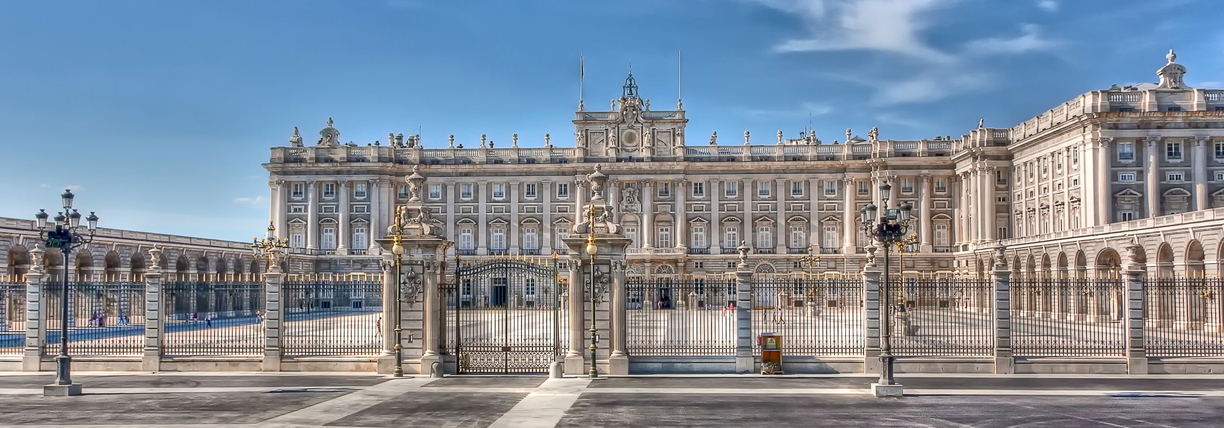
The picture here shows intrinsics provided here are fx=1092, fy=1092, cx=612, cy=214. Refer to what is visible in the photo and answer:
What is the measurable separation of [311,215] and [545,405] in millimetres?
80574

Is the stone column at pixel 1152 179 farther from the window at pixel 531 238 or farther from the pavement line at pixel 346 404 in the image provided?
the pavement line at pixel 346 404

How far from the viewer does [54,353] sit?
31109mm

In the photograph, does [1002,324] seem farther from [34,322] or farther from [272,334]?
[34,322]

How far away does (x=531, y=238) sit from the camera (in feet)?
327

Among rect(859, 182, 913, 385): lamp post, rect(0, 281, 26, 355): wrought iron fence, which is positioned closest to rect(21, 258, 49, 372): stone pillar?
rect(0, 281, 26, 355): wrought iron fence

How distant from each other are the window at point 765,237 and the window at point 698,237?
488 cm

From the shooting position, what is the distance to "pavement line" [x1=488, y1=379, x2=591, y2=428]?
19.4 m

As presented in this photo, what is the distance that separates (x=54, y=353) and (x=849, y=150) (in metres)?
75.4

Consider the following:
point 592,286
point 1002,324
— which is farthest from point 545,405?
point 1002,324

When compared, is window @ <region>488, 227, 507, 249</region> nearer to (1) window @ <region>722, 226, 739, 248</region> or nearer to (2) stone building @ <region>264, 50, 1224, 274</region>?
(2) stone building @ <region>264, 50, 1224, 274</region>

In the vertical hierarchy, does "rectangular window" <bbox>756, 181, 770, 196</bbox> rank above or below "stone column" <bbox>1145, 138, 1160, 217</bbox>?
above

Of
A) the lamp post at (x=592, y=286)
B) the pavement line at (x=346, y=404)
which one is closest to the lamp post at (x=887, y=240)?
the lamp post at (x=592, y=286)

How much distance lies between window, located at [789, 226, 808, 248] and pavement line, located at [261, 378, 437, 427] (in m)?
73.6

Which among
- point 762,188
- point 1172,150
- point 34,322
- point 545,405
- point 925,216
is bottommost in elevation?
point 545,405
